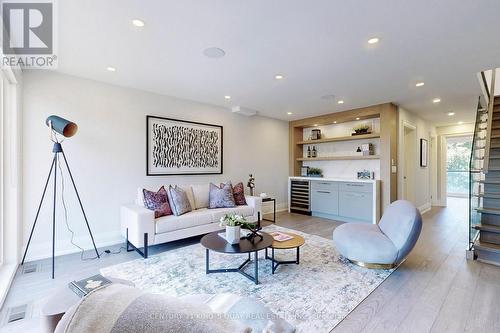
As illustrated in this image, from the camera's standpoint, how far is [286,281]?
98.3 inches

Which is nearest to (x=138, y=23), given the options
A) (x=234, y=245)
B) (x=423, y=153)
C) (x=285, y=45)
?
(x=285, y=45)

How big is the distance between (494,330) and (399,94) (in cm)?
355

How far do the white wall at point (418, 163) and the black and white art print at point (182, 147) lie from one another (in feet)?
12.7

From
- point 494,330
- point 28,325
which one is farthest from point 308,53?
point 28,325

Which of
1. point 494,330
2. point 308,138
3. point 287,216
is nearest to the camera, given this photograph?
point 494,330

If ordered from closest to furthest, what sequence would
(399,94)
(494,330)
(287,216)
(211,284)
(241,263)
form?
(494,330), (211,284), (241,263), (399,94), (287,216)

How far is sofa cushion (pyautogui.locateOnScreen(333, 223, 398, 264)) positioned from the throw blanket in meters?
2.56

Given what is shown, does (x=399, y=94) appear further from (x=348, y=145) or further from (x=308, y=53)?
(x=308, y=53)

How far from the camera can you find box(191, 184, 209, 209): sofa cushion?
4.21m

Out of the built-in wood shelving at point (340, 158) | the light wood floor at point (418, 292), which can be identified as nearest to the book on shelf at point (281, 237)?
the light wood floor at point (418, 292)

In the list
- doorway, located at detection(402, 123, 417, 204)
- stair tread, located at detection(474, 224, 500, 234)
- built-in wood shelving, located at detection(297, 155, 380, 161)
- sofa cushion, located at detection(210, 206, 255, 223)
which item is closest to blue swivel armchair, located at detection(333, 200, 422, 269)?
stair tread, located at detection(474, 224, 500, 234)

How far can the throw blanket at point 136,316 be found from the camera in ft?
1.87

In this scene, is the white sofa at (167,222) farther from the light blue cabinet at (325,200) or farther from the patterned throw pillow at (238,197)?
the light blue cabinet at (325,200)

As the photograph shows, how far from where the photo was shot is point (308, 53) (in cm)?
271
